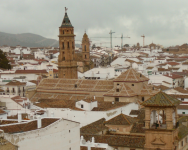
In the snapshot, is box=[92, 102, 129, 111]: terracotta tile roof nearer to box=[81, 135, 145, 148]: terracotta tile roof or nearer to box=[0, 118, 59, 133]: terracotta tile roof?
box=[81, 135, 145, 148]: terracotta tile roof

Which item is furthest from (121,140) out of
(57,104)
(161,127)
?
(57,104)

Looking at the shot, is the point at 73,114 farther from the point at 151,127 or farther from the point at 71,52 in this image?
the point at 71,52

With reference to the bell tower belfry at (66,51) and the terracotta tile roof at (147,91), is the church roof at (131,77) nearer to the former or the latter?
the terracotta tile roof at (147,91)

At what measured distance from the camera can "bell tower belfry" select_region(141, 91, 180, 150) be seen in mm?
21094

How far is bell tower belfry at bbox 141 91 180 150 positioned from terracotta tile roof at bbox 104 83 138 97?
2264 centimetres

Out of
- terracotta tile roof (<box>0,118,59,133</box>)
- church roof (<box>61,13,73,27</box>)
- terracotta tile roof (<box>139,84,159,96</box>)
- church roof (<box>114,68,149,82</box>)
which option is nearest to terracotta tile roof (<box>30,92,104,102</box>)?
church roof (<box>114,68,149,82</box>)

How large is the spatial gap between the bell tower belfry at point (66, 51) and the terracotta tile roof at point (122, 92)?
15388 mm

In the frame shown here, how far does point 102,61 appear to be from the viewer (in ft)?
414

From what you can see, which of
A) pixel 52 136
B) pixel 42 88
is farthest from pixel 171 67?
pixel 52 136

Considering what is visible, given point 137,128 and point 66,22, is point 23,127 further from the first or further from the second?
point 66,22

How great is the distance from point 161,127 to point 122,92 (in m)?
23.5

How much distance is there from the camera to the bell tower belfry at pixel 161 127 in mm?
21094

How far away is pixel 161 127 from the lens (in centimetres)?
2184

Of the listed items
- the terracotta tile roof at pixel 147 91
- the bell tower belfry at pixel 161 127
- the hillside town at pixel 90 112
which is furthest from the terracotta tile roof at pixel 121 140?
the terracotta tile roof at pixel 147 91
